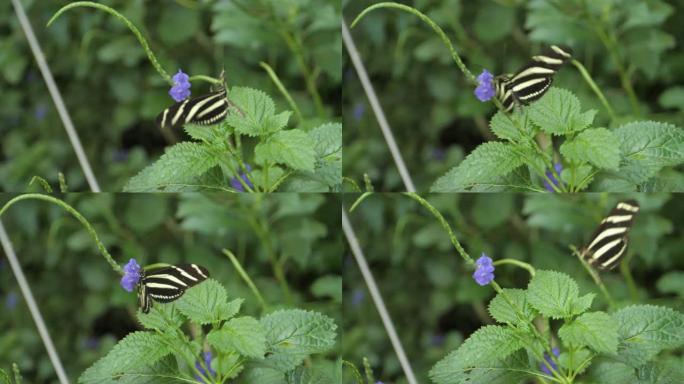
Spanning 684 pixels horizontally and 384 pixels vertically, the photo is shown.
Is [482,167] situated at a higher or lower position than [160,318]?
higher

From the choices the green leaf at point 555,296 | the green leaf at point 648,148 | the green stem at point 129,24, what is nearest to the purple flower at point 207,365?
the green stem at point 129,24

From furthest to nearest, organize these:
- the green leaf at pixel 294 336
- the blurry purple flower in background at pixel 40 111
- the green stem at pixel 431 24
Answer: the blurry purple flower in background at pixel 40 111
the green leaf at pixel 294 336
the green stem at pixel 431 24

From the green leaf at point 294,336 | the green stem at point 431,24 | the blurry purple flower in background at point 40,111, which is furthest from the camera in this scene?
the blurry purple flower in background at point 40,111

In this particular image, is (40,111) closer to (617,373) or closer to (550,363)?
(550,363)

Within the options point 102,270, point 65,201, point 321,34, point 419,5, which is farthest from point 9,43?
point 419,5

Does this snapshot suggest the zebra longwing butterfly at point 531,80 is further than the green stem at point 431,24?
Yes

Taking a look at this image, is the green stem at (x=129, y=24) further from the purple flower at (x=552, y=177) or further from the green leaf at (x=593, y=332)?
the green leaf at (x=593, y=332)

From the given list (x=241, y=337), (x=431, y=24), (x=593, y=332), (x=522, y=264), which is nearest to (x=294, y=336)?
(x=241, y=337)

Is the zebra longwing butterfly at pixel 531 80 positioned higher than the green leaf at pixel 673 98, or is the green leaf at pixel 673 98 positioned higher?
the zebra longwing butterfly at pixel 531 80
